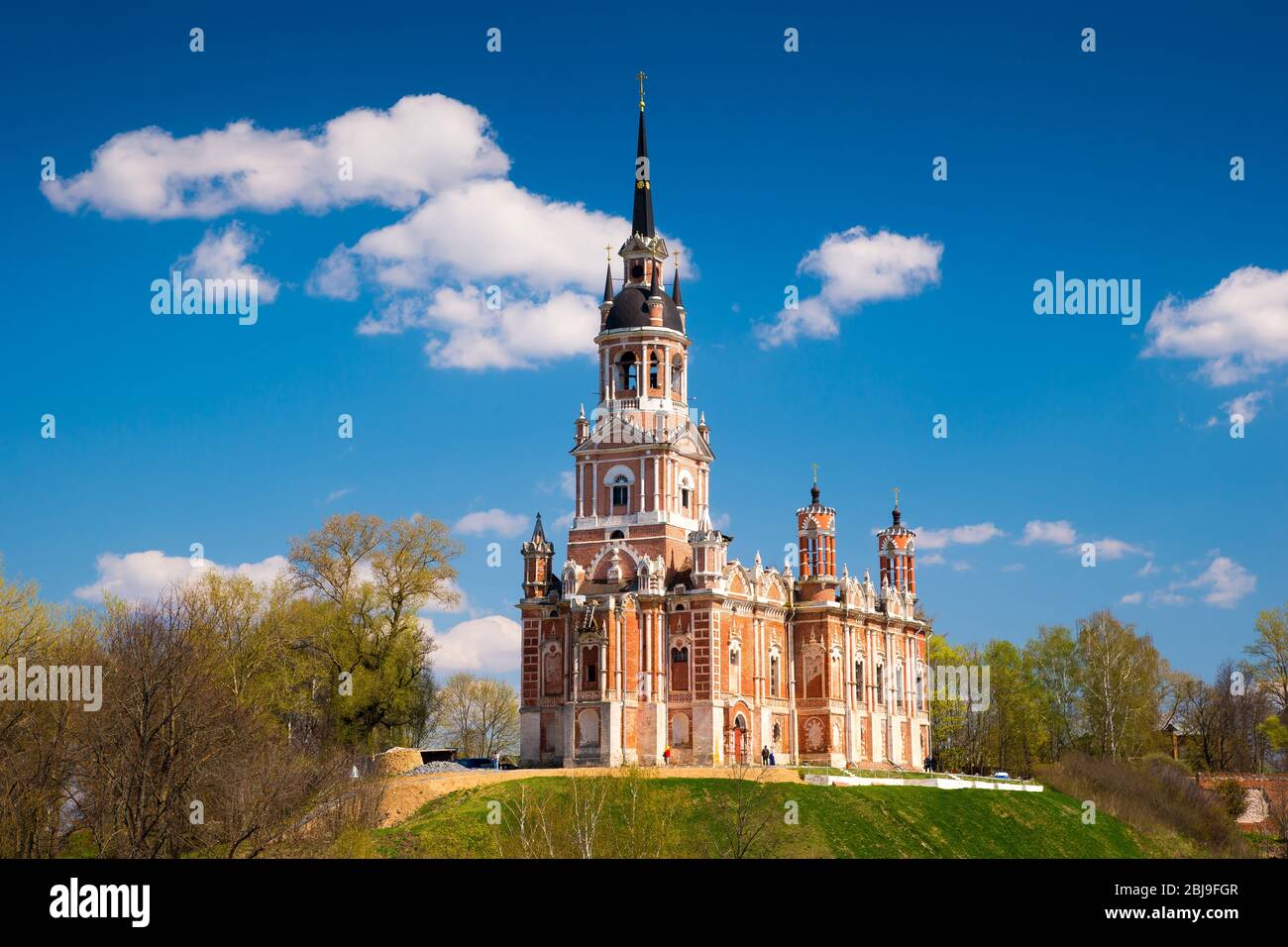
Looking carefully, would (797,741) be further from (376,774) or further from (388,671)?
(376,774)

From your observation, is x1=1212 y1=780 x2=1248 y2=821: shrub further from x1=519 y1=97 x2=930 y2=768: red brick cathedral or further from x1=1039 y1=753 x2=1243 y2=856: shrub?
x1=519 y1=97 x2=930 y2=768: red brick cathedral

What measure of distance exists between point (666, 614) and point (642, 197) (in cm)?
2111

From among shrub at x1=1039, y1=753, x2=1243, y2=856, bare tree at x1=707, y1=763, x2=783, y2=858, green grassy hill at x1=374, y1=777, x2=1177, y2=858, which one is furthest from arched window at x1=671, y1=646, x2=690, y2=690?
shrub at x1=1039, y1=753, x2=1243, y2=856

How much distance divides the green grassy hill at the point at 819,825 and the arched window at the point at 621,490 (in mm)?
17025

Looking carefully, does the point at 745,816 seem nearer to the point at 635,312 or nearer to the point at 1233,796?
the point at 635,312

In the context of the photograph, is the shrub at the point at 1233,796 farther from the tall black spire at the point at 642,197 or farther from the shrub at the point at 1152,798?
the tall black spire at the point at 642,197

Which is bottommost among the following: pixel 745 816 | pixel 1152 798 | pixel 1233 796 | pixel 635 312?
pixel 1233 796

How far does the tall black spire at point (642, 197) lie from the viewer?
75312 millimetres

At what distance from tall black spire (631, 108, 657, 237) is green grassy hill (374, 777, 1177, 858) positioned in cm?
2950

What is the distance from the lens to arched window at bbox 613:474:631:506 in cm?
7075

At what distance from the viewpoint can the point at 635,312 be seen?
72750mm

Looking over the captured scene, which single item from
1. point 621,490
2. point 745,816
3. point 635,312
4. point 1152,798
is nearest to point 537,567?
point 621,490

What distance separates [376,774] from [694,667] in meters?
17.1

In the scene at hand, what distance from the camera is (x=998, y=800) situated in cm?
6278
